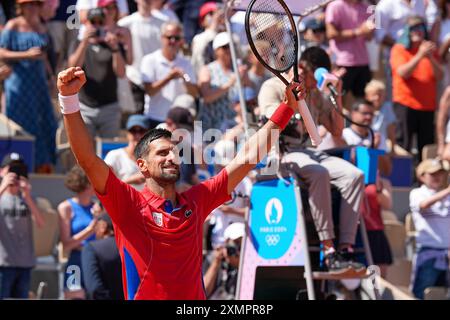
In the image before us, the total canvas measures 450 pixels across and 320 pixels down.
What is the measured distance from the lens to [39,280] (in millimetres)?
11594

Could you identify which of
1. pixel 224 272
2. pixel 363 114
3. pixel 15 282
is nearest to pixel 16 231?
pixel 15 282

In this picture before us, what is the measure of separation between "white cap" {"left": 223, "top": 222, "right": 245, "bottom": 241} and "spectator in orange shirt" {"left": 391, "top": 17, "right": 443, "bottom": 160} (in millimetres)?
4921

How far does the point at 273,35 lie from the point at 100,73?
5.18 meters

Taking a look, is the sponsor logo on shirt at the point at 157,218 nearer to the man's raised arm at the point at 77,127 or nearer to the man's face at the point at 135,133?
the man's raised arm at the point at 77,127

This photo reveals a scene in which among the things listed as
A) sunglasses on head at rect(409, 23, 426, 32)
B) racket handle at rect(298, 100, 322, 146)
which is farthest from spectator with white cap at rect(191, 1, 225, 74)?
racket handle at rect(298, 100, 322, 146)

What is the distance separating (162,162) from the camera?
23.5 feet

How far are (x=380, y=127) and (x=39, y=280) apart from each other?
13.8 feet

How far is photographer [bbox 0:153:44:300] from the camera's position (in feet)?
35.1

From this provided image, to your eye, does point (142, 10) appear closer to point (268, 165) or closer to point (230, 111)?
point (230, 111)

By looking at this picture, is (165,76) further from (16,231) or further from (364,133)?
(16,231)

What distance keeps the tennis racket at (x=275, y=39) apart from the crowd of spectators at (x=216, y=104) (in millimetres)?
1313

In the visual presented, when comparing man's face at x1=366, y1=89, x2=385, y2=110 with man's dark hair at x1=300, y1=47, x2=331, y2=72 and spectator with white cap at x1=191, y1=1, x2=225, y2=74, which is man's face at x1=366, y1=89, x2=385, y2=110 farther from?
man's dark hair at x1=300, y1=47, x2=331, y2=72

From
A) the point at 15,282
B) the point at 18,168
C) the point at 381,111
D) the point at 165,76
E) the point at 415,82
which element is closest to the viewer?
the point at 15,282

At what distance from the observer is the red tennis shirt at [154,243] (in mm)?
7059
